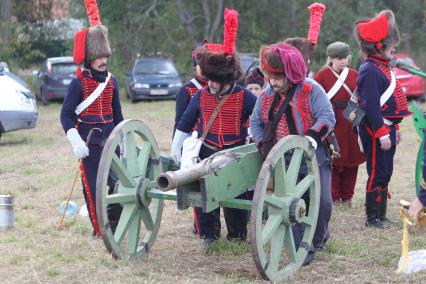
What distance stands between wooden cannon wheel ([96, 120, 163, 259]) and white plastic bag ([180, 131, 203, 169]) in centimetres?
20

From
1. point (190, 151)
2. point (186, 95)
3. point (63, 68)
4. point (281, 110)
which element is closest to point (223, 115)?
point (190, 151)

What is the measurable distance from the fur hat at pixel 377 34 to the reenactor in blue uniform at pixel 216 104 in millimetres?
1291

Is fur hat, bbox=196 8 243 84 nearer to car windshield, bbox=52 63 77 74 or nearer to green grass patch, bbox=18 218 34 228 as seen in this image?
green grass patch, bbox=18 218 34 228

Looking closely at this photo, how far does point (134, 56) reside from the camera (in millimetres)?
31766

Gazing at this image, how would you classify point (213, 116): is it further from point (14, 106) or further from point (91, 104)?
point (14, 106)

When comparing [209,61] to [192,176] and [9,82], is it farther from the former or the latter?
[9,82]

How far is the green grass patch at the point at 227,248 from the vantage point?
6188mm

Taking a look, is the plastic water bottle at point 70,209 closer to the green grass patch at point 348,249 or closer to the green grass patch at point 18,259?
the green grass patch at point 18,259

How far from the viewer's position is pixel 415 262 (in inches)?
218

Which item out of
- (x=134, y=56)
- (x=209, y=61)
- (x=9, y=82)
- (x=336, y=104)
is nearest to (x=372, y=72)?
(x=336, y=104)

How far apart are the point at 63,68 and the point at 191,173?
60.5 feet

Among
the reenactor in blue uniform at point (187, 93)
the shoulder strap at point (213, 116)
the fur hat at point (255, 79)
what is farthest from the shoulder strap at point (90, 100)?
the fur hat at point (255, 79)

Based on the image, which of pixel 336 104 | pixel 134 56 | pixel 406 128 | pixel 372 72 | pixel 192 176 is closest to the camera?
pixel 192 176

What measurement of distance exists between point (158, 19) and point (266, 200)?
2732 centimetres
